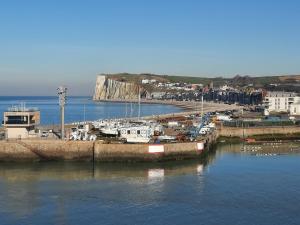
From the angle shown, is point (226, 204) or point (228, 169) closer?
point (226, 204)

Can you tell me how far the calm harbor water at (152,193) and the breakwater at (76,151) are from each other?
0.85 metres

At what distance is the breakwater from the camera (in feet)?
117

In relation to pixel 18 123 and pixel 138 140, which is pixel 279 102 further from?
pixel 18 123

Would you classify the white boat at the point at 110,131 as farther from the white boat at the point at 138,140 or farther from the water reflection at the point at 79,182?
the water reflection at the point at 79,182

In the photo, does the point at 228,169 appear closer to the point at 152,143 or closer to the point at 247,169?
the point at 247,169

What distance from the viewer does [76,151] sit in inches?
1403

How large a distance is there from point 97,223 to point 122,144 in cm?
1521

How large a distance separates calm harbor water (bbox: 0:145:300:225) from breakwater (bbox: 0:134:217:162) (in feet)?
2.79

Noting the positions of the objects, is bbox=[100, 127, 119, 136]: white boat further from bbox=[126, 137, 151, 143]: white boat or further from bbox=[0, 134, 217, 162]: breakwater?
→ bbox=[0, 134, 217, 162]: breakwater

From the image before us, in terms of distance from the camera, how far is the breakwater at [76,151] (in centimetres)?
3556

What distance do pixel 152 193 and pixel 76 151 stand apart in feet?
35.9

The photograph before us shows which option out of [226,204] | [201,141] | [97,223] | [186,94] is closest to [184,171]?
[201,141]

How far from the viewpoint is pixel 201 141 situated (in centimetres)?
3844

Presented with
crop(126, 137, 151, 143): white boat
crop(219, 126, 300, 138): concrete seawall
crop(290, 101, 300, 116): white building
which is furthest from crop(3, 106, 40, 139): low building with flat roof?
crop(290, 101, 300, 116): white building
